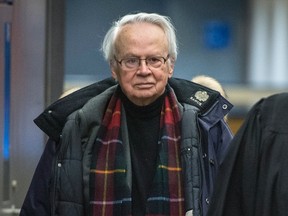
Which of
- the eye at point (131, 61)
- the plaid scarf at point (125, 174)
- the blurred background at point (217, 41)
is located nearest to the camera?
the plaid scarf at point (125, 174)

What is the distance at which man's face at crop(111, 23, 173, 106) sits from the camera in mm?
3656

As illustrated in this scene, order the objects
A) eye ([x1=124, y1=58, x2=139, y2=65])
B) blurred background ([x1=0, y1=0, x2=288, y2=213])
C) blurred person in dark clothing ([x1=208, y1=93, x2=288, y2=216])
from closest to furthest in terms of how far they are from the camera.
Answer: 1. blurred person in dark clothing ([x1=208, y1=93, x2=288, y2=216])
2. eye ([x1=124, y1=58, x2=139, y2=65])
3. blurred background ([x1=0, y1=0, x2=288, y2=213])

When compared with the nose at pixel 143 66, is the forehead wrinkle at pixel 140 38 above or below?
above

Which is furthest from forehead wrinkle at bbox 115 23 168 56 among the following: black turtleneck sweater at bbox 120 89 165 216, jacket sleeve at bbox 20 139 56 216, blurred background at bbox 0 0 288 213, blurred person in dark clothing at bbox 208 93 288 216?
blurred background at bbox 0 0 288 213

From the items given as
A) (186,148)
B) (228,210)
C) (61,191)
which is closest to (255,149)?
(228,210)

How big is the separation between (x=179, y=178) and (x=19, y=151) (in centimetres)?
176

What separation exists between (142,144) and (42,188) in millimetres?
479

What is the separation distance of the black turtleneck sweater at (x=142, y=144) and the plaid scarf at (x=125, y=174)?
0.04 meters

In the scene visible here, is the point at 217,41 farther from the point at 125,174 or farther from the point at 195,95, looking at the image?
the point at 125,174

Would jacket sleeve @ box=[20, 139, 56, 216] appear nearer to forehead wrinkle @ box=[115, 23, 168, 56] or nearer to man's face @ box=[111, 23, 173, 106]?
man's face @ box=[111, 23, 173, 106]

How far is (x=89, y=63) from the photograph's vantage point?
25.2 feet

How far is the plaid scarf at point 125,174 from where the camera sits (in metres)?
3.57

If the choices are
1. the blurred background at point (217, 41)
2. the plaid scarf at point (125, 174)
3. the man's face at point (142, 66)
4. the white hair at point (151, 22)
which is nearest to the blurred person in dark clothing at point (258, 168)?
the plaid scarf at point (125, 174)

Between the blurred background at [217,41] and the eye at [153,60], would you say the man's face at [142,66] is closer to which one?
the eye at [153,60]
